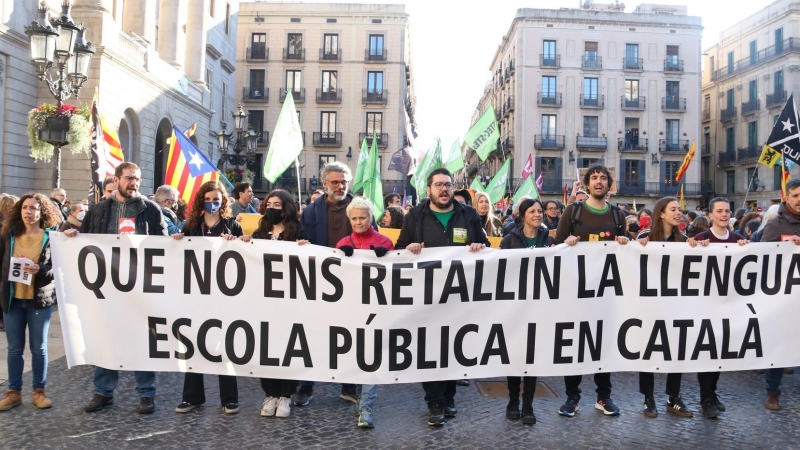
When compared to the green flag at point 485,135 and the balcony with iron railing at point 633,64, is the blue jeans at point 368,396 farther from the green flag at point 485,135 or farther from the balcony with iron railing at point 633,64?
the balcony with iron railing at point 633,64

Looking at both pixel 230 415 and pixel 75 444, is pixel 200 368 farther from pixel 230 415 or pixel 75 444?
pixel 75 444

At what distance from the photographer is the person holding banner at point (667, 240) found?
17.6 feet

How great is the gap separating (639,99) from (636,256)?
4859 centimetres

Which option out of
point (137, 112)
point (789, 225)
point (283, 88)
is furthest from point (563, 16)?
point (789, 225)

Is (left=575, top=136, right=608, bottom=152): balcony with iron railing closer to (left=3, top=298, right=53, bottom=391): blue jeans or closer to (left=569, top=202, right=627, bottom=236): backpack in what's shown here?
(left=569, top=202, right=627, bottom=236): backpack

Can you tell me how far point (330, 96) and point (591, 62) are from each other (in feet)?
64.5

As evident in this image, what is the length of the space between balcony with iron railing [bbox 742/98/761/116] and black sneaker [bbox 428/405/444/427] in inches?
1988

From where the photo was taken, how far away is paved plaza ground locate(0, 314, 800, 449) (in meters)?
4.66

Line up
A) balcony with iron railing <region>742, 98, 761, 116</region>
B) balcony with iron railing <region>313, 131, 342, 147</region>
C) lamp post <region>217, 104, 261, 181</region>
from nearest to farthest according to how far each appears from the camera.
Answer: lamp post <region>217, 104, 261, 181</region> → balcony with iron railing <region>742, 98, 761, 116</region> → balcony with iron railing <region>313, 131, 342, 147</region>

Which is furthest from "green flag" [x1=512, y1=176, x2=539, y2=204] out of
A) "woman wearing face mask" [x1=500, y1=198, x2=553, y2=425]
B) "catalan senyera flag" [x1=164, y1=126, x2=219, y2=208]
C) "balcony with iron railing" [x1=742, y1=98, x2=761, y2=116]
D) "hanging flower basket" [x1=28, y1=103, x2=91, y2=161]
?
"balcony with iron railing" [x1=742, y1=98, x2=761, y2=116]

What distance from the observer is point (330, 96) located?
4950cm

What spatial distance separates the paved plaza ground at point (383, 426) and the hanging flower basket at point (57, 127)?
6192mm

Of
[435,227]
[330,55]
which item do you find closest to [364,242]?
[435,227]

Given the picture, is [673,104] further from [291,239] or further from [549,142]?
[291,239]
